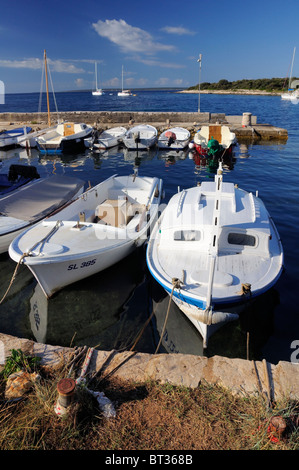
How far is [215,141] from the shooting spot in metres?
24.1

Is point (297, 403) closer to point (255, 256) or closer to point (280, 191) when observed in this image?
point (255, 256)

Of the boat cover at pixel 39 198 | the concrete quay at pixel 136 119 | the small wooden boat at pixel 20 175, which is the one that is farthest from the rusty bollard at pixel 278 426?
the concrete quay at pixel 136 119

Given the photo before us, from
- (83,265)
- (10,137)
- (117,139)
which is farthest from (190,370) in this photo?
(10,137)

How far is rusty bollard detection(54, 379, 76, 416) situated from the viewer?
3866mm

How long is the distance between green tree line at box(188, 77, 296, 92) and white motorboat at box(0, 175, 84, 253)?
138485mm

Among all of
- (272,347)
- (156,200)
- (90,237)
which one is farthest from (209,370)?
(156,200)

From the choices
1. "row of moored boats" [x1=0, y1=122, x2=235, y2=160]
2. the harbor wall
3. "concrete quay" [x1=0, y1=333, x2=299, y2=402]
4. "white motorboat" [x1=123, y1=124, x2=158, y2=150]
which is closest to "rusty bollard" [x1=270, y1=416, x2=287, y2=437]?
"concrete quay" [x1=0, y1=333, x2=299, y2=402]

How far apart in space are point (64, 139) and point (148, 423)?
26946 mm

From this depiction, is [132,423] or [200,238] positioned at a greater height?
[200,238]

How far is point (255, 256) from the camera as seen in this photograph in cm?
779

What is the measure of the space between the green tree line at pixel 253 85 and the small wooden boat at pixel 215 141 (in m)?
120

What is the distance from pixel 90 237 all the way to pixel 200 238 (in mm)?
3281

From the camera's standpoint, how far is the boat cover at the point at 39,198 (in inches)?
418

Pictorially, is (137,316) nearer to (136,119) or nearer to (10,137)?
(10,137)
